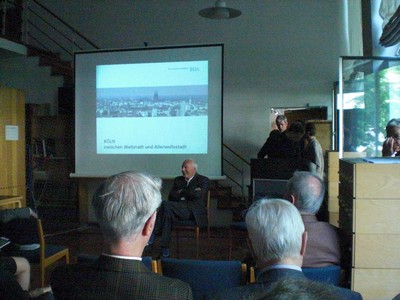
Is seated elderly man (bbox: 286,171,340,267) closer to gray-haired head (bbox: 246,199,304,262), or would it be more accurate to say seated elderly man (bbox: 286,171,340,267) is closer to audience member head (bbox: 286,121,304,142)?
gray-haired head (bbox: 246,199,304,262)

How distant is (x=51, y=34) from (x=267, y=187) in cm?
578

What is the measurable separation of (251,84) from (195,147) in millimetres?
2317

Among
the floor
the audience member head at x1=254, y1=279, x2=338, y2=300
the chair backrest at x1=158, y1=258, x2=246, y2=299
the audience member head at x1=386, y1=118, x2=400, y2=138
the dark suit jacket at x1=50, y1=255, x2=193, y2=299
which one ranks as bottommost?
the floor

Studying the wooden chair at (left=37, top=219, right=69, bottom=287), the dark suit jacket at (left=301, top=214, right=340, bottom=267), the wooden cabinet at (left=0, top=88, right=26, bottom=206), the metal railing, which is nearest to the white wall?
the metal railing

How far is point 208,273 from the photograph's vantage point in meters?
1.96

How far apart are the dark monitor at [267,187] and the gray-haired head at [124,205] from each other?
3.46 m

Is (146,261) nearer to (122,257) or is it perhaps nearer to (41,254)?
(122,257)

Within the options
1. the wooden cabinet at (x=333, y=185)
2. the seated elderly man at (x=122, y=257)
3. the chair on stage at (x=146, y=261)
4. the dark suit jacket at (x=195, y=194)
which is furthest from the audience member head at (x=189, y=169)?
the seated elderly man at (x=122, y=257)

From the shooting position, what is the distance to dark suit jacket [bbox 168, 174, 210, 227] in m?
4.52

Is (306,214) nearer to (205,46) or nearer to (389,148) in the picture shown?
(389,148)

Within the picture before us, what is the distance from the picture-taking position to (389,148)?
3221 mm

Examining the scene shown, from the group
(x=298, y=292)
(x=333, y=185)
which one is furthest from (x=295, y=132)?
(x=298, y=292)

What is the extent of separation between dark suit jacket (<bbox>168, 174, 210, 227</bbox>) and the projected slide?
33.3 inches

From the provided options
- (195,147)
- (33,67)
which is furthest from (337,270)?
(33,67)
